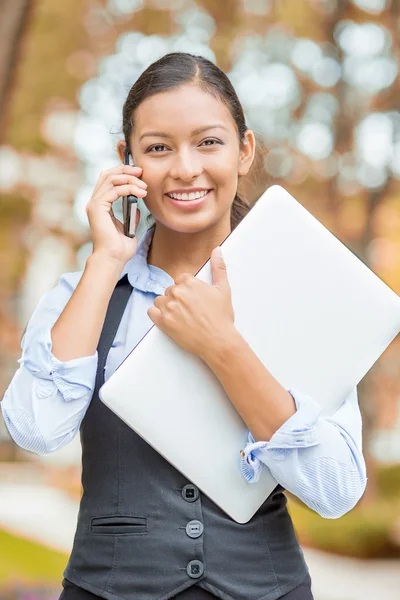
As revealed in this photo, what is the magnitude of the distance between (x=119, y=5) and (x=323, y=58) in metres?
1.79

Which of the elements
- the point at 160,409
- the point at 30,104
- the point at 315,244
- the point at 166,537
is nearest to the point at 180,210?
the point at 315,244

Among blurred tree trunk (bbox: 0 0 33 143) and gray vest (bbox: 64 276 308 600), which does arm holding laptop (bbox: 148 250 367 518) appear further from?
blurred tree trunk (bbox: 0 0 33 143)

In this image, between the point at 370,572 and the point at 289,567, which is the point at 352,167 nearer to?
the point at 370,572

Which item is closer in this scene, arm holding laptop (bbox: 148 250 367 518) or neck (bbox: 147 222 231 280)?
arm holding laptop (bbox: 148 250 367 518)

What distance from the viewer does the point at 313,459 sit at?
1.42 metres

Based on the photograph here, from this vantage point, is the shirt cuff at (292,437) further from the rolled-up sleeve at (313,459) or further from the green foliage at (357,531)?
the green foliage at (357,531)

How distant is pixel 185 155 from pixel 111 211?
0.22m

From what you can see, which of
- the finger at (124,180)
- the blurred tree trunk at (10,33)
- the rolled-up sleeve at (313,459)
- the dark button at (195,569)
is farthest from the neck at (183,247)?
the blurred tree trunk at (10,33)

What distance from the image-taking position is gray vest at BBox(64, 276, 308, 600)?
1.48m

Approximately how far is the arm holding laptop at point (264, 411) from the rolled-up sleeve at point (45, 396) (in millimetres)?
167

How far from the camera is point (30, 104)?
7.15 m

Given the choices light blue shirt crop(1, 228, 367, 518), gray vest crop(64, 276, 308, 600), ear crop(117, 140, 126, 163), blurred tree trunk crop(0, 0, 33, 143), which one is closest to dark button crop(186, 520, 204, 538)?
gray vest crop(64, 276, 308, 600)

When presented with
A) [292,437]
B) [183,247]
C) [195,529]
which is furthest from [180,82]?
[195,529]

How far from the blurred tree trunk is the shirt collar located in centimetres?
312
